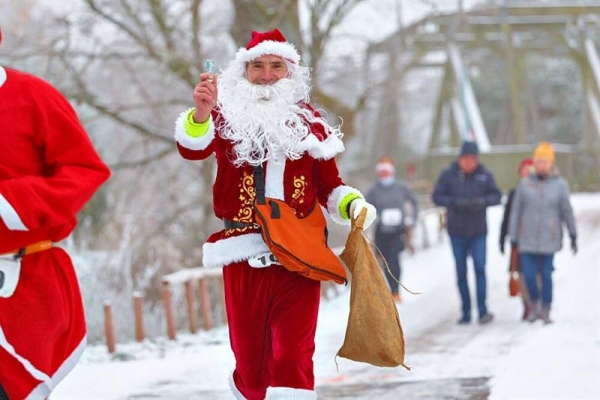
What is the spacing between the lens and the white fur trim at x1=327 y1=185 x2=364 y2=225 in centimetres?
593

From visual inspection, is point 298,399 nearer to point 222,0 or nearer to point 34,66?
point 222,0

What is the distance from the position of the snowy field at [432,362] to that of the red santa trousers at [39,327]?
326 cm

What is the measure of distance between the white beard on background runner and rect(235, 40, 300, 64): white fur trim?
0.08 m

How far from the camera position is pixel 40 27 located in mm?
21266

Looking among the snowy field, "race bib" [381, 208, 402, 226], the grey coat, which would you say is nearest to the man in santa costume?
the snowy field

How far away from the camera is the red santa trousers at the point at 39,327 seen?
165 inches

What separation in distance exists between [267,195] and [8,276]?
5.73ft

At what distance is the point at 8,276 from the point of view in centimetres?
420

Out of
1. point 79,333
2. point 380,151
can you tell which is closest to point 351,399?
point 79,333

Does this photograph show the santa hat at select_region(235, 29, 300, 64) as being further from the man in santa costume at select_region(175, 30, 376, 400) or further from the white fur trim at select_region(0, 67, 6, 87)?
the white fur trim at select_region(0, 67, 6, 87)

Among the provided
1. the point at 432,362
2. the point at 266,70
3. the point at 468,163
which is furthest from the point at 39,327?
the point at 468,163

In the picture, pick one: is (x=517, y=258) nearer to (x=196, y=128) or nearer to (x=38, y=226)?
(x=196, y=128)

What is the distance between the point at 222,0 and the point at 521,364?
44.5 feet

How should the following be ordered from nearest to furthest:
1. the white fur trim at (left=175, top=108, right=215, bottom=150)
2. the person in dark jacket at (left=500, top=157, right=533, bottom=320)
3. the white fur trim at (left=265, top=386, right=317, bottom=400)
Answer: the white fur trim at (left=265, top=386, right=317, bottom=400) < the white fur trim at (left=175, top=108, right=215, bottom=150) < the person in dark jacket at (left=500, top=157, right=533, bottom=320)
